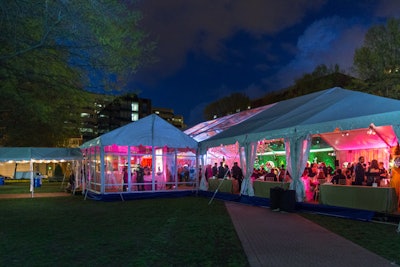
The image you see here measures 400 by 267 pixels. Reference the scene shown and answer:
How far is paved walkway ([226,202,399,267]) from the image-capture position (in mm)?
6082

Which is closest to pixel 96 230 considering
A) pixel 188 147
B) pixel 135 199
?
pixel 135 199

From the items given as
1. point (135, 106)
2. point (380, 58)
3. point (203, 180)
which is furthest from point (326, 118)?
point (135, 106)

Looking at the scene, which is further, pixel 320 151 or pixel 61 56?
pixel 320 151

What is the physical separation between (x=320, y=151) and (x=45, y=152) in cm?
1497

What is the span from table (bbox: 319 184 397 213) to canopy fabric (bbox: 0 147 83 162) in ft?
49.1

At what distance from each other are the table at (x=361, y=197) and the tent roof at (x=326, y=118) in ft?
5.55

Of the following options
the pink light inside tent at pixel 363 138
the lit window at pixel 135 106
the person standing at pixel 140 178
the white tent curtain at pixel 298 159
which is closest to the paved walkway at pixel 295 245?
the white tent curtain at pixel 298 159

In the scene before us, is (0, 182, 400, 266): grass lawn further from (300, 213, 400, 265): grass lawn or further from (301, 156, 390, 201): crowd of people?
(301, 156, 390, 201): crowd of people

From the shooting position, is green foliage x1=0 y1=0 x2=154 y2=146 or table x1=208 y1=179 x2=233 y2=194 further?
table x1=208 y1=179 x2=233 y2=194

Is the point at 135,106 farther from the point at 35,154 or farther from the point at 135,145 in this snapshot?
the point at 135,145

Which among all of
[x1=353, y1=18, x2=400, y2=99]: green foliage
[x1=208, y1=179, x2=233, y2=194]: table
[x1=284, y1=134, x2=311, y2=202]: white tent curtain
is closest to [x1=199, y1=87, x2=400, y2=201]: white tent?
[x1=284, y1=134, x2=311, y2=202]: white tent curtain

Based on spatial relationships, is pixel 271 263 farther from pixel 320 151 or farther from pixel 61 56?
pixel 320 151

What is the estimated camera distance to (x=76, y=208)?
554 inches

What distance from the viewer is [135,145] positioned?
17.8 m
